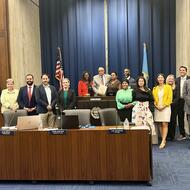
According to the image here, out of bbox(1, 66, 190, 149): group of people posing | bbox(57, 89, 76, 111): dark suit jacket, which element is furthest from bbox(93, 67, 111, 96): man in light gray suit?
bbox(57, 89, 76, 111): dark suit jacket

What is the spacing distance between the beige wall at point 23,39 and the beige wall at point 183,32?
402 centimetres

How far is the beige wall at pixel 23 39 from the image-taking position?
8.38 metres

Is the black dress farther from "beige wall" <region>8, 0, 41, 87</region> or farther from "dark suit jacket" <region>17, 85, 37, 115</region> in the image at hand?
"beige wall" <region>8, 0, 41, 87</region>

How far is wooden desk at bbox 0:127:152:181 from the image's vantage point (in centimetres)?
453

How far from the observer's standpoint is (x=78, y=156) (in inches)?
182

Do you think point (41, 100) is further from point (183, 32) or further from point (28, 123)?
point (183, 32)

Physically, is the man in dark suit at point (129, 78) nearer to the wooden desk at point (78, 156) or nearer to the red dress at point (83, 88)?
the red dress at point (83, 88)

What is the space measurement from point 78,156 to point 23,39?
5.23 m

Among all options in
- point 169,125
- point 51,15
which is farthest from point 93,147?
point 51,15

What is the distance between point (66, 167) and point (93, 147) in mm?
449

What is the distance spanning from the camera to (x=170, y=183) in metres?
4.61

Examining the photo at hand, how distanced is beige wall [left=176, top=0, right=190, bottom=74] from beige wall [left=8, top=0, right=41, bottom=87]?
4021 mm

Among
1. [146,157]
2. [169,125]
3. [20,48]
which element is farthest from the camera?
[20,48]

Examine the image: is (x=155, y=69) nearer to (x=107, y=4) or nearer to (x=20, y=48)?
(x=107, y=4)
